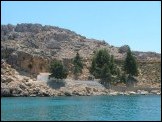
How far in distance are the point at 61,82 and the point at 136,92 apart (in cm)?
1474

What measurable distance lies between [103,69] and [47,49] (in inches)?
1381

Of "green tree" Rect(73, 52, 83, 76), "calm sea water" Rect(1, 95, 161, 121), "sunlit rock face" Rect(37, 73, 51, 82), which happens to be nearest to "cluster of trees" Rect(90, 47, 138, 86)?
"green tree" Rect(73, 52, 83, 76)

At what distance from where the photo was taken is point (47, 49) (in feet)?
353

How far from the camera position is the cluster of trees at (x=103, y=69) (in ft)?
235

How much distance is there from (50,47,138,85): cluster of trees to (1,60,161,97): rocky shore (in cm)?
164

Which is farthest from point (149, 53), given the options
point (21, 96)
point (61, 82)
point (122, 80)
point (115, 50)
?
point (21, 96)

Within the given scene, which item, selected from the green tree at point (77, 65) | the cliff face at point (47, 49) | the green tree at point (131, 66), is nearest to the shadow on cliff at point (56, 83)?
the cliff face at point (47, 49)

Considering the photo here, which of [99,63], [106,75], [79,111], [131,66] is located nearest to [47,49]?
[99,63]

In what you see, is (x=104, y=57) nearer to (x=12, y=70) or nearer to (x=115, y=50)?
(x=12, y=70)

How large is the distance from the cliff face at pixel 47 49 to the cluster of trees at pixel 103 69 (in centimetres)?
247

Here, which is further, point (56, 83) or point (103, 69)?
point (103, 69)

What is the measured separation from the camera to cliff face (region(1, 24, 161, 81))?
74.7 m

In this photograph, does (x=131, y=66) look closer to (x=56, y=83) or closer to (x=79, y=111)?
(x=56, y=83)

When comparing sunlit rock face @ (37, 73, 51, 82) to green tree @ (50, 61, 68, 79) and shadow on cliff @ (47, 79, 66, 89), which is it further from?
green tree @ (50, 61, 68, 79)
